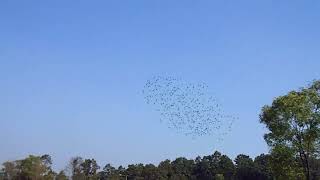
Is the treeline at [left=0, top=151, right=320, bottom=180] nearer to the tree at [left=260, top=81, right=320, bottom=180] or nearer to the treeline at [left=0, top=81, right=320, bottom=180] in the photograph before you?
the treeline at [left=0, top=81, right=320, bottom=180]

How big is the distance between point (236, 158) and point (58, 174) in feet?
179

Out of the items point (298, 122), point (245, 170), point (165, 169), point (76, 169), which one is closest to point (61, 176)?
point (76, 169)

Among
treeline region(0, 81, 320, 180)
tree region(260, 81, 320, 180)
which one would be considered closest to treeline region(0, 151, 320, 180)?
treeline region(0, 81, 320, 180)

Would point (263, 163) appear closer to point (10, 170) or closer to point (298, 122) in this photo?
point (10, 170)

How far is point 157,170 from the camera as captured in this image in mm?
120938

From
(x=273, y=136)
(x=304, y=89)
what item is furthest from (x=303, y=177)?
(x=304, y=89)

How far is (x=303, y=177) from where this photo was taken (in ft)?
117

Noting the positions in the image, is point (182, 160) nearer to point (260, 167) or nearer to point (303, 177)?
point (260, 167)

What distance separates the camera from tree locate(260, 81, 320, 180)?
111ft

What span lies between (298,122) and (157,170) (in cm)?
8915

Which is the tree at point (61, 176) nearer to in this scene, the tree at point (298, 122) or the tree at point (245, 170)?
the tree at point (245, 170)

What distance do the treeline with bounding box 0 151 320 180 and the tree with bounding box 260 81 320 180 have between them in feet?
185

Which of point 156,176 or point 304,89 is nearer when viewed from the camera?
point 304,89

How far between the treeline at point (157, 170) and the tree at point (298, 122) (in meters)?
56.3
